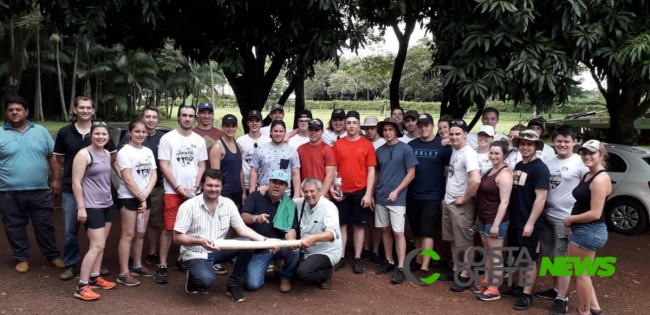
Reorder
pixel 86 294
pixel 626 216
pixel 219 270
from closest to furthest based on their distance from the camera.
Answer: pixel 86 294 → pixel 219 270 → pixel 626 216

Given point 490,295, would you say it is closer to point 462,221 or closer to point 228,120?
point 462,221

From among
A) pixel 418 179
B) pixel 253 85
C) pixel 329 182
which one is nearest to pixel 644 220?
pixel 418 179

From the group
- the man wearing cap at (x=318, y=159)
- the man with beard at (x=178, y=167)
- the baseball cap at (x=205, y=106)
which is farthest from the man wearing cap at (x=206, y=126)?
the man wearing cap at (x=318, y=159)

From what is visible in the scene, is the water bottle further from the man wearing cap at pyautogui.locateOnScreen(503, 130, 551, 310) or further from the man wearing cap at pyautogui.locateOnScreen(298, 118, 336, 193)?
the man wearing cap at pyautogui.locateOnScreen(503, 130, 551, 310)

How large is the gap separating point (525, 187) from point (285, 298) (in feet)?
7.90

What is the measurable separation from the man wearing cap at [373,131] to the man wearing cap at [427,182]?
595 millimetres

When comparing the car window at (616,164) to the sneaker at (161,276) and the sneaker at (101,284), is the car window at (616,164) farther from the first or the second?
the sneaker at (101,284)

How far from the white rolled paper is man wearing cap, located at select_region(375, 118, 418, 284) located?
1237 millimetres

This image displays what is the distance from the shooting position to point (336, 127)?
6.19 m

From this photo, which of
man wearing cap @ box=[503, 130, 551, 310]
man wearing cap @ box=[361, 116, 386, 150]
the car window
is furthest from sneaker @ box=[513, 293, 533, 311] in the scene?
the car window

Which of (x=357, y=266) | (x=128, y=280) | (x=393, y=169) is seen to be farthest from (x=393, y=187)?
(x=128, y=280)

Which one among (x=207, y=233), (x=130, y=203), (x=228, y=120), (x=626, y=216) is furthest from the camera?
(x=626, y=216)

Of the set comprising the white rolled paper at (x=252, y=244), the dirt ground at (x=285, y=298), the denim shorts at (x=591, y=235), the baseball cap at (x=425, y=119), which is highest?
the baseball cap at (x=425, y=119)

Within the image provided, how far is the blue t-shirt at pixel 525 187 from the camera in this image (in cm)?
462
